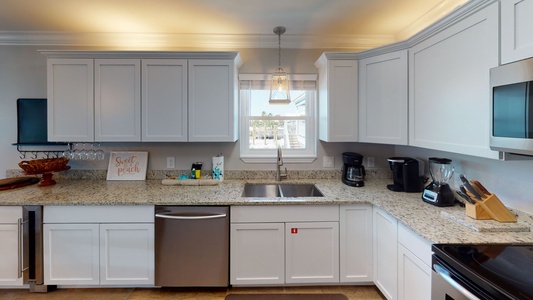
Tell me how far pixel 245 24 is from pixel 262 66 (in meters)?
0.47

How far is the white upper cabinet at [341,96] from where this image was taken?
2.41m

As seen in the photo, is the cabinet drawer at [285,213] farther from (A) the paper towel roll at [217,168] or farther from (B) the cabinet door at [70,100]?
(B) the cabinet door at [70,100]

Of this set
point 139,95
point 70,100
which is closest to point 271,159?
point 139,95

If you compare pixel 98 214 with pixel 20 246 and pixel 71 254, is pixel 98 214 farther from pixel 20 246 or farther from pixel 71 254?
pixel 20 246

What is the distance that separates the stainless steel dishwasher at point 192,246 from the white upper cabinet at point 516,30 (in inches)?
77.5

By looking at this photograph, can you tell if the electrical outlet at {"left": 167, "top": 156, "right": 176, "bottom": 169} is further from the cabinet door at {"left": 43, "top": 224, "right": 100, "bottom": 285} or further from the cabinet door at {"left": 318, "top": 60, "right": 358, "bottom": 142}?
the cabinet door at {"left": 318, "top": 60, "right": 358, "bottom": 142}

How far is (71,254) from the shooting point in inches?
78.7

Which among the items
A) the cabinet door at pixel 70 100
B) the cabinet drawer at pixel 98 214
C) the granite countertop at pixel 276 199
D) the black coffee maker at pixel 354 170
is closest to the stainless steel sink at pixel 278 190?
the granite countertop at pixel 276 199

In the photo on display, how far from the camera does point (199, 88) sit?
94.4 inches

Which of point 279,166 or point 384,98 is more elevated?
point 384,98

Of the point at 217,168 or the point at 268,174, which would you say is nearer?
the point at 217,168

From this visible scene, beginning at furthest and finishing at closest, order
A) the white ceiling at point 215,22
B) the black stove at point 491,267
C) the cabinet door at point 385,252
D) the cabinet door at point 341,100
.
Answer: the cabinet door at point 341,100 < the white ceiling at point 215,22 < the cabinet door at point 385,252 < the black stove at point 491,267

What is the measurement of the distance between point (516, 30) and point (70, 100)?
10.9 feet

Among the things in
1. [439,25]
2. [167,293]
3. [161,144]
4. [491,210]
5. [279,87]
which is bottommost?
[167,293]
